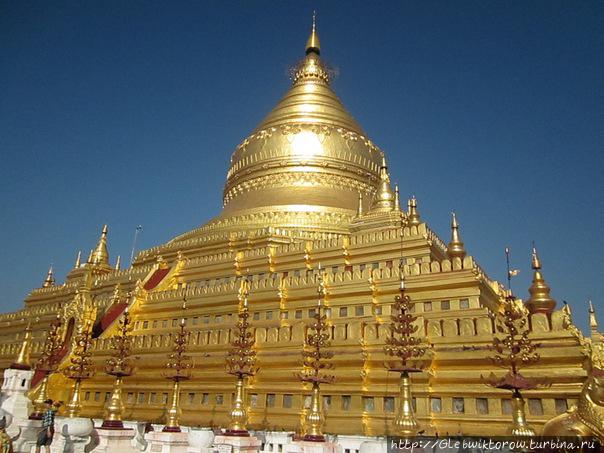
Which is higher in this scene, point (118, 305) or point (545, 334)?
point (118, 305)

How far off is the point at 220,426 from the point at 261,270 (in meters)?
7.51

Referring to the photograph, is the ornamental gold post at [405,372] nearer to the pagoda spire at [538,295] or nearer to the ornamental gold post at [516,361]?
the ornamental gold post at [516,361]

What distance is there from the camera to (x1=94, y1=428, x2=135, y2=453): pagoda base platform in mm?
12406

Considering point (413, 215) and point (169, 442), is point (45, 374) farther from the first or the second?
point (413, 215)

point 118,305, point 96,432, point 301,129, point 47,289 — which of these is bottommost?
point 96,432

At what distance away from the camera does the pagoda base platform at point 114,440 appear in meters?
12.4

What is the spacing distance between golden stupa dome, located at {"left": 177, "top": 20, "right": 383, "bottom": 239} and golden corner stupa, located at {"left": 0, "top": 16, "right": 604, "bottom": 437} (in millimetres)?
101

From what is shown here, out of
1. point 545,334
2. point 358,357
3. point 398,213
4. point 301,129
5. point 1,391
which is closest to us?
point 545,334

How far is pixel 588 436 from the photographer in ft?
27.9

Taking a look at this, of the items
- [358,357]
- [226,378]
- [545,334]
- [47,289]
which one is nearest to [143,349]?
[226,378]

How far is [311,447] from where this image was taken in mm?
10445

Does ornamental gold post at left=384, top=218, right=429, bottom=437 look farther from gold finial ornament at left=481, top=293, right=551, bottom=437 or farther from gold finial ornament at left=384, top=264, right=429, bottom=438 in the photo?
gold finial ornament at left=481, top=293, right=551, bottom=437

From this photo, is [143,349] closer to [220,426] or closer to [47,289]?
[220,426]

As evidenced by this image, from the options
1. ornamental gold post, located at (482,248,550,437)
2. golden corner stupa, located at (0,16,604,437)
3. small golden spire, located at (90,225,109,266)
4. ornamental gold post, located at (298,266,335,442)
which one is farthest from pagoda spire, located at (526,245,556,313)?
small golden spire, located at (90,225,109,266)
